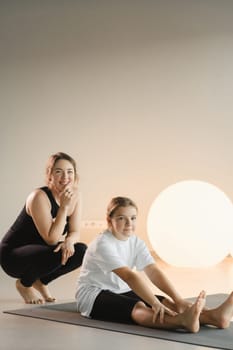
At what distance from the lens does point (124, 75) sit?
6.29m

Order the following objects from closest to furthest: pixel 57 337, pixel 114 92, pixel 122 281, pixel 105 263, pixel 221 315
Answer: pixel 57 337 → pixel 221 315 → pixel 105 263 → pixel 122 281 → pixel 114 92

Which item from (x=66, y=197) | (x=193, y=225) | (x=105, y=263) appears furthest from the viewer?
(x=193, y=225)

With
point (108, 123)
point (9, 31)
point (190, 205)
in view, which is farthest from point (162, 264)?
point (9, 31)

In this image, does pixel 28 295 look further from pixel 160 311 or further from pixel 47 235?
pixel 160 311

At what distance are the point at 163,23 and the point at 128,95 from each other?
0.67 meters

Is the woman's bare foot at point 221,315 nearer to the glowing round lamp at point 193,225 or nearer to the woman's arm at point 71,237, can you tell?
the woman's arm at point 71,237

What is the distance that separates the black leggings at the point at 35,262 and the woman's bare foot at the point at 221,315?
95 cm

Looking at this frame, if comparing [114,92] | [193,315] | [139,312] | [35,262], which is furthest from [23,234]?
[114,92]

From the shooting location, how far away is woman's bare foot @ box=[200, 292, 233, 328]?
269 centimetres

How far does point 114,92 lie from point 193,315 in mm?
3868

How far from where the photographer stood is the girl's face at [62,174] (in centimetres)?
344

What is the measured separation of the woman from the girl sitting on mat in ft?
1.42

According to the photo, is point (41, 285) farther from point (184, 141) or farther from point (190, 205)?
point (184, 141)

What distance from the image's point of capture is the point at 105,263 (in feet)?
9.64
